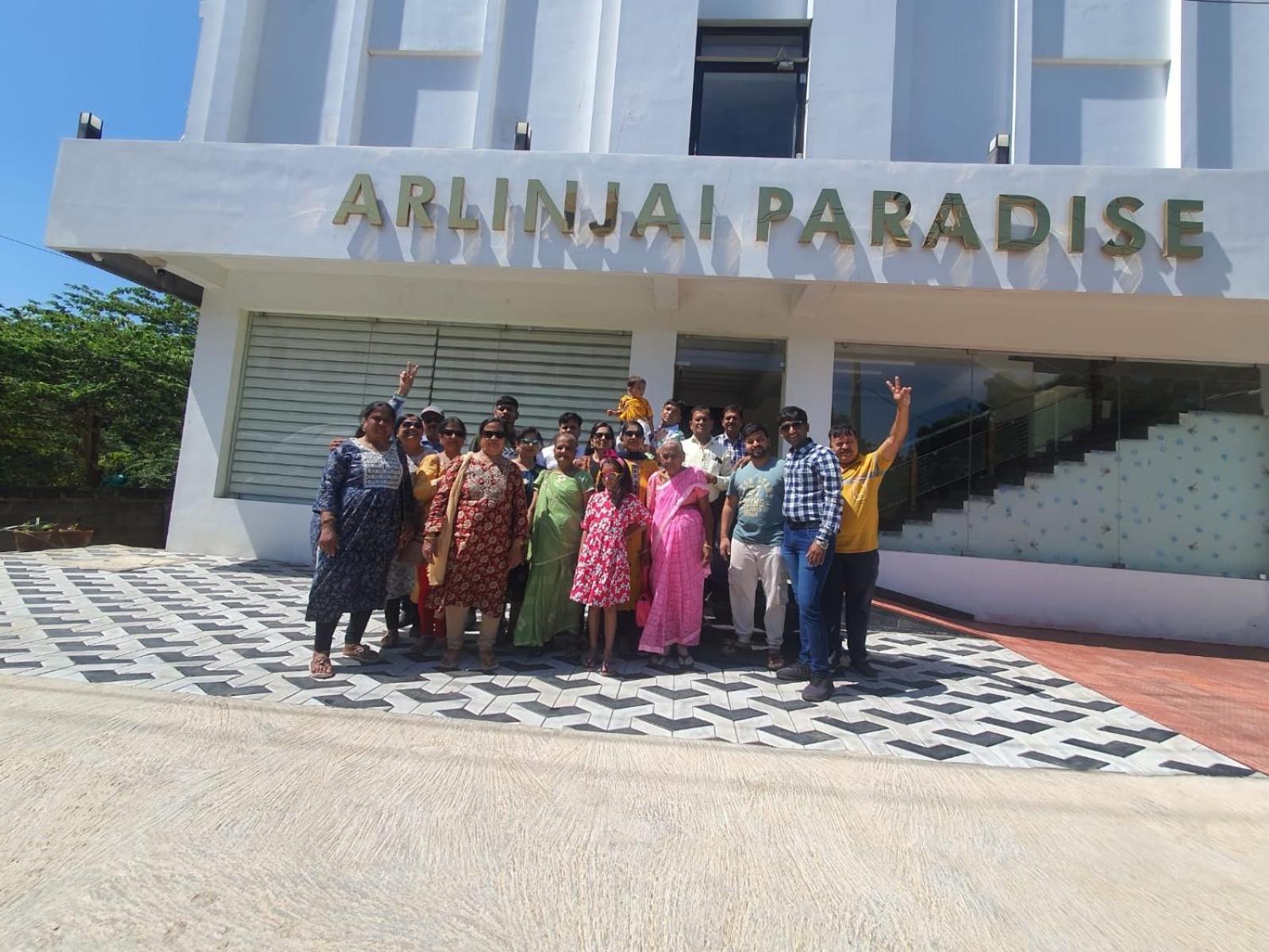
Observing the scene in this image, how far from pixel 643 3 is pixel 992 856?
889 cm

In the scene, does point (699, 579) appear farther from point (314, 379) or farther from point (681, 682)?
point (314, 379)

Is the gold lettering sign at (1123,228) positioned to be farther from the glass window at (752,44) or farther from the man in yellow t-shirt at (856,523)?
the glass window at (752,44)

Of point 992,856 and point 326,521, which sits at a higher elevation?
point 326,521

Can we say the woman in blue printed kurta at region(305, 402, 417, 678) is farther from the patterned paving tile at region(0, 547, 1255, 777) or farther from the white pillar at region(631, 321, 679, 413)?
the white pillar at region(631, 321, 679, 413)

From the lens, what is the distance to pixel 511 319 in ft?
26.2

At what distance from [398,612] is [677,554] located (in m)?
2.00

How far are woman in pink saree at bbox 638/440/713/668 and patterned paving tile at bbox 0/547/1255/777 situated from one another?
0.21m

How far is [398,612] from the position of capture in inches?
184

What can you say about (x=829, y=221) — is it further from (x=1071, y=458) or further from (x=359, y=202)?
(x=359, y=202)

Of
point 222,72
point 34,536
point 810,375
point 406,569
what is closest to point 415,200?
point 406,569

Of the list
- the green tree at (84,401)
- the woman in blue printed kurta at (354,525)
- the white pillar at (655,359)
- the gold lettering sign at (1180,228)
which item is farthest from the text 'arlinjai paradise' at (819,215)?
the green tree at (84,401)

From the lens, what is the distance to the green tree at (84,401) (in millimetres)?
13578

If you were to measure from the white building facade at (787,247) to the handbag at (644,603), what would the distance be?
3225 mm

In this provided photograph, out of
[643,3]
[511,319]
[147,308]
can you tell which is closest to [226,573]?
[511,319]
